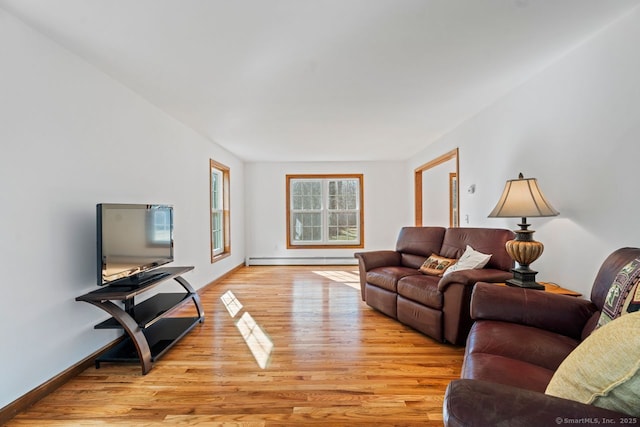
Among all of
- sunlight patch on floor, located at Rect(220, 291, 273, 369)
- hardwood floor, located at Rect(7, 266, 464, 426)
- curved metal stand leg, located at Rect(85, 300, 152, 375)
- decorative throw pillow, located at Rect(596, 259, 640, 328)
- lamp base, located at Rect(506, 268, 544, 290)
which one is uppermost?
decorative throw pillow, located at Rect(596, 259, 640, 328)

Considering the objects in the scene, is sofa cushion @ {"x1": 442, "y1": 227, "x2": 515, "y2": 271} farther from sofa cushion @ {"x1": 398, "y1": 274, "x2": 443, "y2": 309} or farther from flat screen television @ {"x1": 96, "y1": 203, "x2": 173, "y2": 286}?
flat screen television @ {"x1": 96, "y1": 203, "x2": 173, "y2": 286}

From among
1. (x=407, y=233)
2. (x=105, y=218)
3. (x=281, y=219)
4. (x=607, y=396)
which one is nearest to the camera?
(x=607, y=396)

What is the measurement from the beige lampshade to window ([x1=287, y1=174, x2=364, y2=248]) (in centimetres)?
430

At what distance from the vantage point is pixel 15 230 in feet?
5.67

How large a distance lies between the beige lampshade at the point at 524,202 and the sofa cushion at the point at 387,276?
1.25 metres

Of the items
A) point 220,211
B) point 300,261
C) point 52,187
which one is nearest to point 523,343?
point 52,187

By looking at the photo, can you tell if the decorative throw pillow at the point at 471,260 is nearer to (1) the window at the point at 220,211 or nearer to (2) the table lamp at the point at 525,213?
(2) the table lamp at the point at 525,213

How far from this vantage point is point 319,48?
80.4 inches

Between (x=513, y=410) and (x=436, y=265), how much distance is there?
2.60m

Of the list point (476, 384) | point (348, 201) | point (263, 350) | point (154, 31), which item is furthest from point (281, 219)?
point (476, 384)

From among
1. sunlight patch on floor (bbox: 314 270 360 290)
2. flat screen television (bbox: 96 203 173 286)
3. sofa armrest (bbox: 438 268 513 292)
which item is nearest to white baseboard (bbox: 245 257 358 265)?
sunlight patch on floor (bbox: 314 270 360 290)

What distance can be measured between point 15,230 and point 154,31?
148cm

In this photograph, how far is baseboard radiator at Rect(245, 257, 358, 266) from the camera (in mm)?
6395

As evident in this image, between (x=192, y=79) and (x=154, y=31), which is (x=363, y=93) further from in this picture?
(x=154, y=31)
